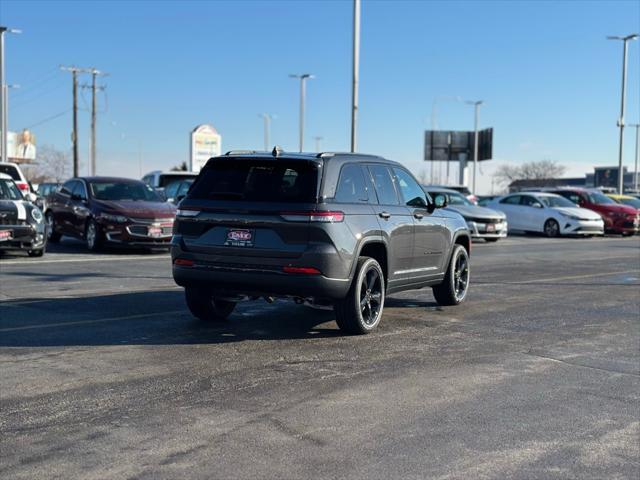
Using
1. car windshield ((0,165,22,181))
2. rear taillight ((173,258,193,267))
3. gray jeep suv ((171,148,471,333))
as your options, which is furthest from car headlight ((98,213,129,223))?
rear taillight ((173,258,193,267))

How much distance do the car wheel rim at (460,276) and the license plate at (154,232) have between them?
7.95 metres

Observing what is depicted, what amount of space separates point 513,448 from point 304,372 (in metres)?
2.07

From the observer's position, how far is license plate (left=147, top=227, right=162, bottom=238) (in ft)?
52.5

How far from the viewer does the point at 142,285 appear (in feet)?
36.3

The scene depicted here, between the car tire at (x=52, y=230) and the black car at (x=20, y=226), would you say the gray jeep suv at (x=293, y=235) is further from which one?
the car tire at (x=52, y=230)

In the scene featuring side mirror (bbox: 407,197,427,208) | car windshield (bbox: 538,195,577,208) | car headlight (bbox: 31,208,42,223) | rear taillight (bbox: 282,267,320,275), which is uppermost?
side mirror (bbox: 407,197,427,208)

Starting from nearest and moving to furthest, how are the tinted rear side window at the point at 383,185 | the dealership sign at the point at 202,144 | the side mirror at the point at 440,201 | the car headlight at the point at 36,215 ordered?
1. the tinted rear side window at the point at 383,185
2. the side mirror at the point at 440,201
3. the car headlight at the point at 36,215
4. the dealership sign at the point at 202,144

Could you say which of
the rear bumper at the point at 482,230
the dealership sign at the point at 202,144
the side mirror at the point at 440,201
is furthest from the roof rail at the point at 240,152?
the dealership sign at the point at 202,144

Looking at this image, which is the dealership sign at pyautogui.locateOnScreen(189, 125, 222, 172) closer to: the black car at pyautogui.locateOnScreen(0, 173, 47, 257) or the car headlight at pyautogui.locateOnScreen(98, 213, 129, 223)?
A: the car headlight at pyautogui.locateOnScreen(98, 213, 129, 223)

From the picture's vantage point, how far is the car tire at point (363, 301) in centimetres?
739

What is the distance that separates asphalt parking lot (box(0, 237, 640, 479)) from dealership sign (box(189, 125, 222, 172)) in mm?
33837

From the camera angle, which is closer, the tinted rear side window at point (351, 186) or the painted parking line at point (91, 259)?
the tinted rear side window at point (351, 186)

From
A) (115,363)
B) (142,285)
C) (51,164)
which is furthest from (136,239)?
(51,164)

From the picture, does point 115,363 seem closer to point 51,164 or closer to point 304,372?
point 304,372
